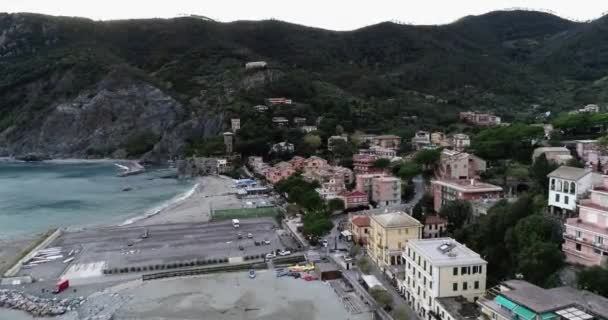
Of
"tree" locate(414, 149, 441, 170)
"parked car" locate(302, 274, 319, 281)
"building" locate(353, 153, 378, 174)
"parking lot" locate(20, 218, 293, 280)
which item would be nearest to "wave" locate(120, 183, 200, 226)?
"parking lot" locate(20, 218, 293, 280)

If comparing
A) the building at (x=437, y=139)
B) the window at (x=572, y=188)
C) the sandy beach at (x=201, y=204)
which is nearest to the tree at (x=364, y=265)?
the window at (x=572, y=188)

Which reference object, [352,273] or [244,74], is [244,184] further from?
[244,74]

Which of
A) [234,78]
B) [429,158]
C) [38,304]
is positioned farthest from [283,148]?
[38,304]

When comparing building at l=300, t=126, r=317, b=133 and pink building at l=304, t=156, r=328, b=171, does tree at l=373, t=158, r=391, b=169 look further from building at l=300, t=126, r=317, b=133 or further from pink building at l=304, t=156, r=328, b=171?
building at l=300, t=126, r=317, b=133

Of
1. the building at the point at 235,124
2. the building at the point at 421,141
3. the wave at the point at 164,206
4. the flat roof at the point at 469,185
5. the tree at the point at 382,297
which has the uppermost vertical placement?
the building at the point at 235,124

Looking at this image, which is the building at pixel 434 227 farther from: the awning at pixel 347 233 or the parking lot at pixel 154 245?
the parking lot at pixel 154 245
